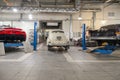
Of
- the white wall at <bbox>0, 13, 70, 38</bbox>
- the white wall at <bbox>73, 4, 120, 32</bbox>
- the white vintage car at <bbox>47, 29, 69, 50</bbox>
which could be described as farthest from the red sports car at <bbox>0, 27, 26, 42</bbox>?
the white wall at <bbox>73, 4, 120, 32</bbox>

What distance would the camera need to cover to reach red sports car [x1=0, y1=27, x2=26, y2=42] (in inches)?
521

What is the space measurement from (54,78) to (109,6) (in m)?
18.5

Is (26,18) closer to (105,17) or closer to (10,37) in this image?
(105,17)

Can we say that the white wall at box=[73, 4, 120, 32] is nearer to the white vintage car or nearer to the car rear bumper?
the white vintage car

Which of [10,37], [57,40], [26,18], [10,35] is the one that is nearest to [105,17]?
Answer: [26,18]

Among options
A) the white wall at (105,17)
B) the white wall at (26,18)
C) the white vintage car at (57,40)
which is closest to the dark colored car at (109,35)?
the white vintage car at (57,40)

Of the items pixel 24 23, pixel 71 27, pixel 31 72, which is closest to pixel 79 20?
pixel 71 27

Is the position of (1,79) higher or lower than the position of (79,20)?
lower

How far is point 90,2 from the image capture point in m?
21.0

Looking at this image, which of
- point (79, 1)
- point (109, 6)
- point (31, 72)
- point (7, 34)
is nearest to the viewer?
point (31, 72)

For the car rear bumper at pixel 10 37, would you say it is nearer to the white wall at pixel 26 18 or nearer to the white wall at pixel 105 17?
the white wall at pixel 26 18

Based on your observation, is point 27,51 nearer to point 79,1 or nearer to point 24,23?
point 79,1

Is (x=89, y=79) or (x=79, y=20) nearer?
(x=89, y=79)

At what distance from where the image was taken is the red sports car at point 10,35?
13.2 meters
